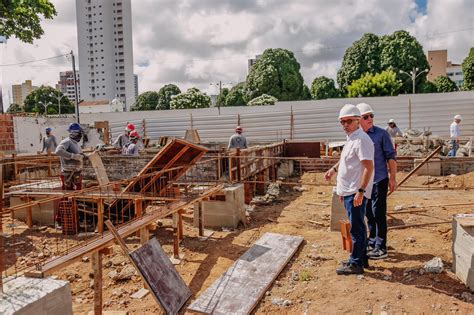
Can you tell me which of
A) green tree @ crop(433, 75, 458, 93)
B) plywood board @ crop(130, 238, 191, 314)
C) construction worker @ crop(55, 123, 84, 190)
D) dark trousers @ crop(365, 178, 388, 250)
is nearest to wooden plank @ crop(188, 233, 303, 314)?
plywood board @ crop(130, 238, 191, 314)

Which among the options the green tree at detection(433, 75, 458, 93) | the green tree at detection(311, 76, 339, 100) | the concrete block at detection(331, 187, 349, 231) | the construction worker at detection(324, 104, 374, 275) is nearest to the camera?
the construction worker at detection(324, 104, 374, 275)

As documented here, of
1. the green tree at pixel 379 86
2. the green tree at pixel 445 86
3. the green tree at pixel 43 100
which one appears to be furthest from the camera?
the green tree at pixel 43 100

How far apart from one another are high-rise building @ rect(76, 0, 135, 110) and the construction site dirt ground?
94.9 meters

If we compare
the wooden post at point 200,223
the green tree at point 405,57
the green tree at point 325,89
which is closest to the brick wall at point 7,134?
the wooden post at point 200,223

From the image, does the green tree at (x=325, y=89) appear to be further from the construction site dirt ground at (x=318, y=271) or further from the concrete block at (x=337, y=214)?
the concrete block at (x=337, y=214)

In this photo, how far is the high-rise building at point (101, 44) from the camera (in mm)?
96625

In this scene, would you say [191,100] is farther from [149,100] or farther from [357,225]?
[357,225]

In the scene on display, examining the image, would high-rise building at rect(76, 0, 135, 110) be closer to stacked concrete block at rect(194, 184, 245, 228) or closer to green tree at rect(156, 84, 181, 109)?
green tree at rect(156, 84, 181, 109)

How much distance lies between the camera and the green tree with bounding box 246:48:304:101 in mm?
45625

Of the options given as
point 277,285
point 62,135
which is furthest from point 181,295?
point 62,135

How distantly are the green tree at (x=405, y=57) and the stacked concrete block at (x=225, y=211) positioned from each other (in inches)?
1423

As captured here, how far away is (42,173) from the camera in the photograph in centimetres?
1102

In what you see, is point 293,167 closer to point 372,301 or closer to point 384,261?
point 384,261

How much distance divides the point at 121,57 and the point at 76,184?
9994 cm
